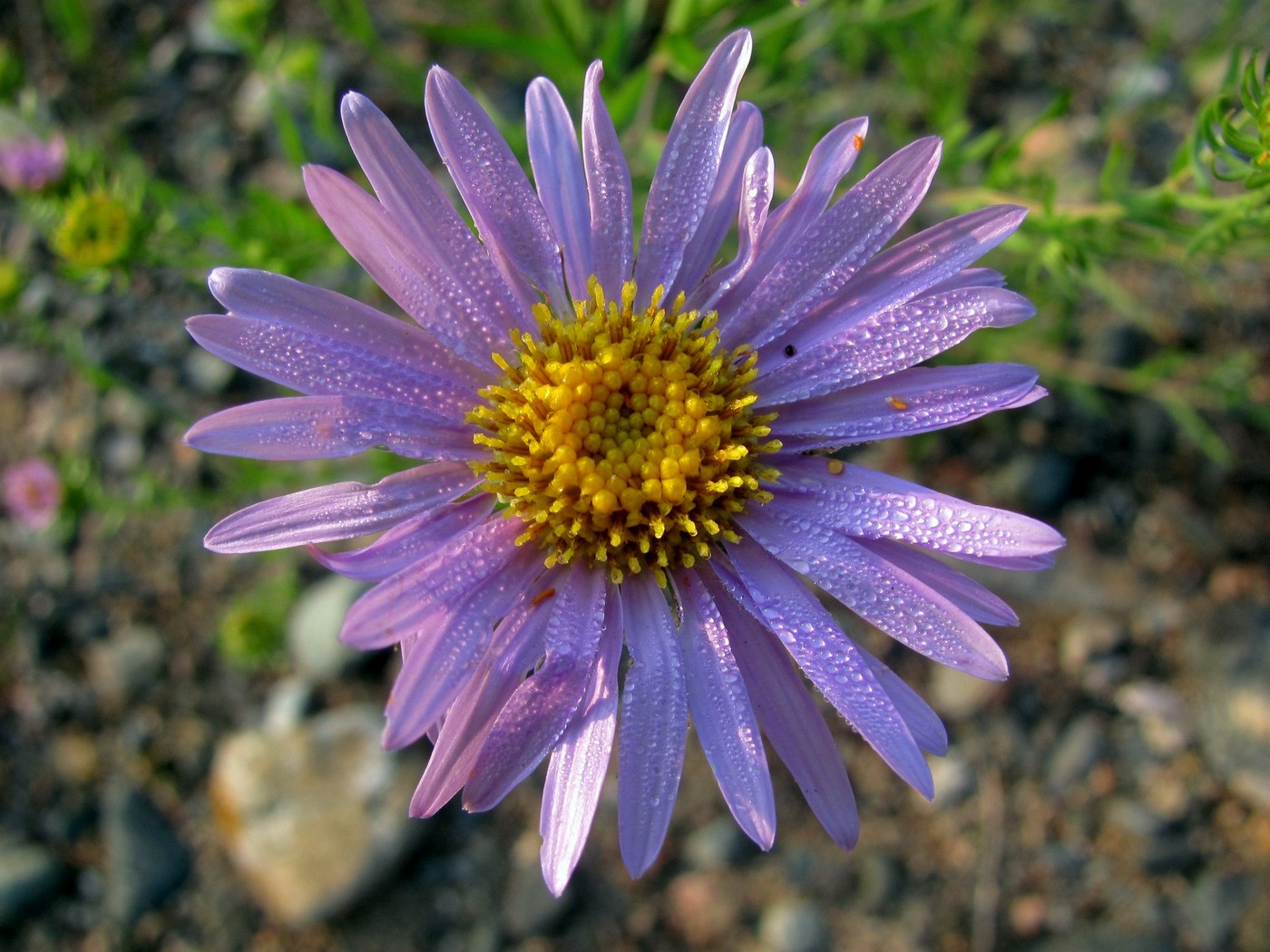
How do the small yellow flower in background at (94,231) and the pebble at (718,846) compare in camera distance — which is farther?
the pebble at (718,846)

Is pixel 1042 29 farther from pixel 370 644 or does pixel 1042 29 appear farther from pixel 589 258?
pixel 370 644

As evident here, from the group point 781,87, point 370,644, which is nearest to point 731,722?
point 370,644

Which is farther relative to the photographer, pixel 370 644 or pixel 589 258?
pixel 589 258

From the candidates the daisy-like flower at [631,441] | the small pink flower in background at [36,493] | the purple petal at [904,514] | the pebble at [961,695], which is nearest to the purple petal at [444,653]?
the daisy-like flower at [631,441]

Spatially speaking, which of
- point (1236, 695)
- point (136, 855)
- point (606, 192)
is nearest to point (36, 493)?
point (136, 855)

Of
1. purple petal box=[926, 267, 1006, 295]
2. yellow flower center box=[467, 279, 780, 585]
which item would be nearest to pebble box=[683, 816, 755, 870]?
yellow flower center box=[467, 279, 780, 585]

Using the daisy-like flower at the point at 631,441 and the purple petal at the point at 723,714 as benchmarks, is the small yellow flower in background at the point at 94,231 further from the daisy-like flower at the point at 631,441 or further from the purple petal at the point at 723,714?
the purple petal at the point at 723,714
